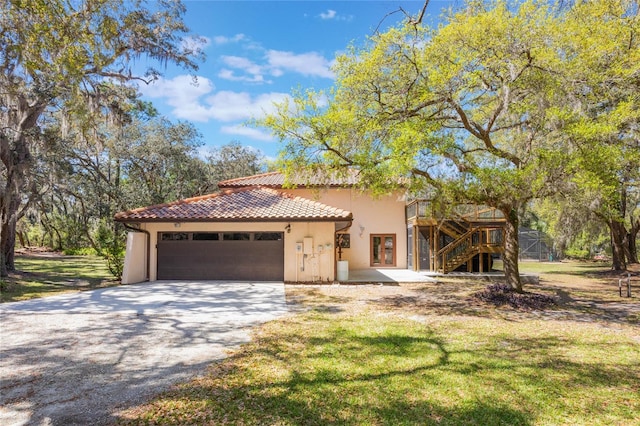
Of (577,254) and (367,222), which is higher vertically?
(367,222)

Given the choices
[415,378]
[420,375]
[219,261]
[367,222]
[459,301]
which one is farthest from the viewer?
[367,222]

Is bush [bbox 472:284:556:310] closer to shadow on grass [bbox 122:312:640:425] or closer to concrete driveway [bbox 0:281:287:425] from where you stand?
shadow on grass [bbox 122:312:640:425]

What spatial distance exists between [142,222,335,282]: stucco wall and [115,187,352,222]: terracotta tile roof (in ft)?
1.61

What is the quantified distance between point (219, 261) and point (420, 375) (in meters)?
11.2

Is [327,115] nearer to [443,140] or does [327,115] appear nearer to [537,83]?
[443,140]

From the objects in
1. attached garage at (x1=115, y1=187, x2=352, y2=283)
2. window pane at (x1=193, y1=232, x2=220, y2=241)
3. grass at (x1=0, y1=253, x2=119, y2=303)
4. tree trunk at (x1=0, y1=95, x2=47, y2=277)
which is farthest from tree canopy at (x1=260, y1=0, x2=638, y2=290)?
tree trunk at (x1=0, y1=95, x2=47, y2=277)

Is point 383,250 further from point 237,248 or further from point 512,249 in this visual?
point 512,249

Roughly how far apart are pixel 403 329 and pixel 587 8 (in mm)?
9572

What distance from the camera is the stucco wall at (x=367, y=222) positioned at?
19.7 metres

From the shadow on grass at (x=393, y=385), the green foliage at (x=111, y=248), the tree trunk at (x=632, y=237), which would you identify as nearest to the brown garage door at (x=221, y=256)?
the green foliage at (x=111, y=248)

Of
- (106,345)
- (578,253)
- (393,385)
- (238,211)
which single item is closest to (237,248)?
(238,211)

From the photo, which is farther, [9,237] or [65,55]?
[9,237]

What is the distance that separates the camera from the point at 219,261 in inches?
575

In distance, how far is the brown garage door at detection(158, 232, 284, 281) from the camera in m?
14.6
